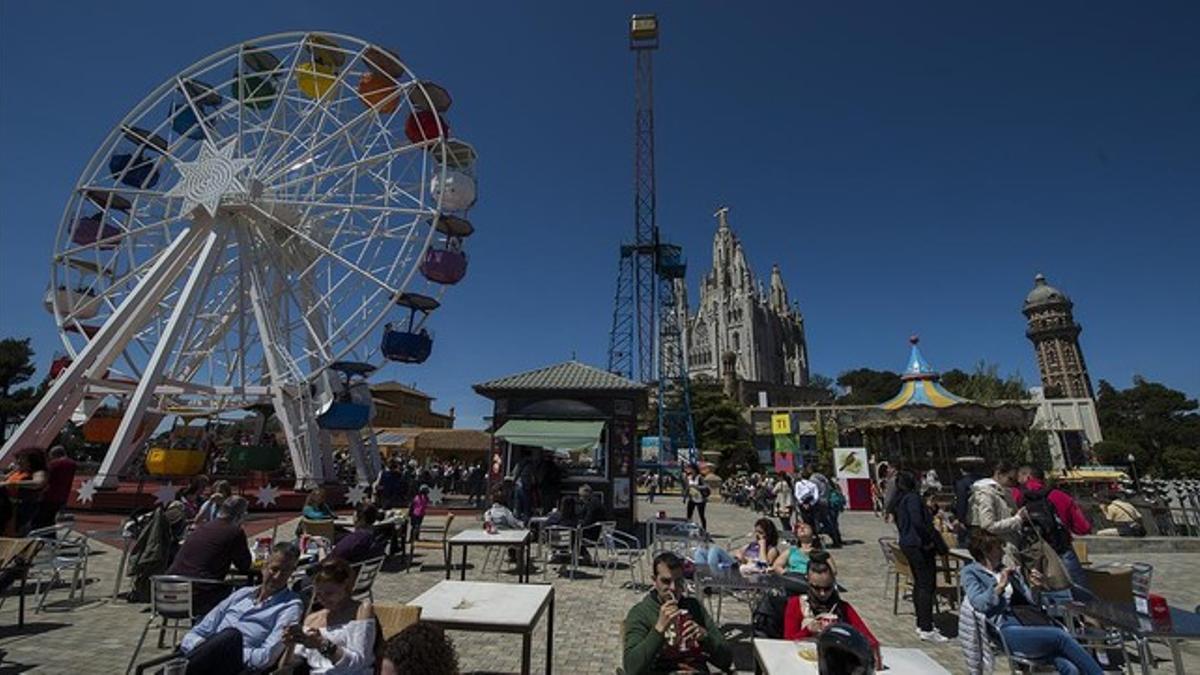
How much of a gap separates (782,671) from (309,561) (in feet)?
17.6

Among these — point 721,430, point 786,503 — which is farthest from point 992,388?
point 786,503

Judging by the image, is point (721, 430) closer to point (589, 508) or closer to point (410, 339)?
point (410, 339)

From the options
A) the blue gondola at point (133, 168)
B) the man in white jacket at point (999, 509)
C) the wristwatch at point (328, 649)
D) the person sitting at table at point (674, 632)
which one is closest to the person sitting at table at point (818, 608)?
the person sitting at table at point (674, 632)

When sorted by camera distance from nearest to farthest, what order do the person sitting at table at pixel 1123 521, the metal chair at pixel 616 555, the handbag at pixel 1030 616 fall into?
the handbag at pixel 1030 616
the metal chair at pixel 616 555
the person sitting at table at pixel 1123 521

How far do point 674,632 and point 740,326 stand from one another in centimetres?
9402

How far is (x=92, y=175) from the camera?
1908 centimetres

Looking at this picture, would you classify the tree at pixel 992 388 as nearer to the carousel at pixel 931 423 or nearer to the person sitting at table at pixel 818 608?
the carousel at pixel 931 423

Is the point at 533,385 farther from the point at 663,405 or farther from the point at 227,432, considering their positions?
the point at 227,432

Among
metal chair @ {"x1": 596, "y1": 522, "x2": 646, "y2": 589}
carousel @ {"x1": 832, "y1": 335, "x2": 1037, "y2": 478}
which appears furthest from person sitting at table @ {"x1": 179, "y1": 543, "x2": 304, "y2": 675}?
carousel @ {"x1": 832, "y1": 335, "x2": 1037, "y2": 478}

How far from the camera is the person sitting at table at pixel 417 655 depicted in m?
1.80

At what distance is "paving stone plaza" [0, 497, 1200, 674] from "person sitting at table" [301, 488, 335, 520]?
1.32 m

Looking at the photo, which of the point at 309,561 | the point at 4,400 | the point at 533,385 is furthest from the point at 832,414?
the point at 4,400

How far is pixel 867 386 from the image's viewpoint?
93.8 metres

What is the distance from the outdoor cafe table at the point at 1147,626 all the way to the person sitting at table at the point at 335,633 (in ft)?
16.4
